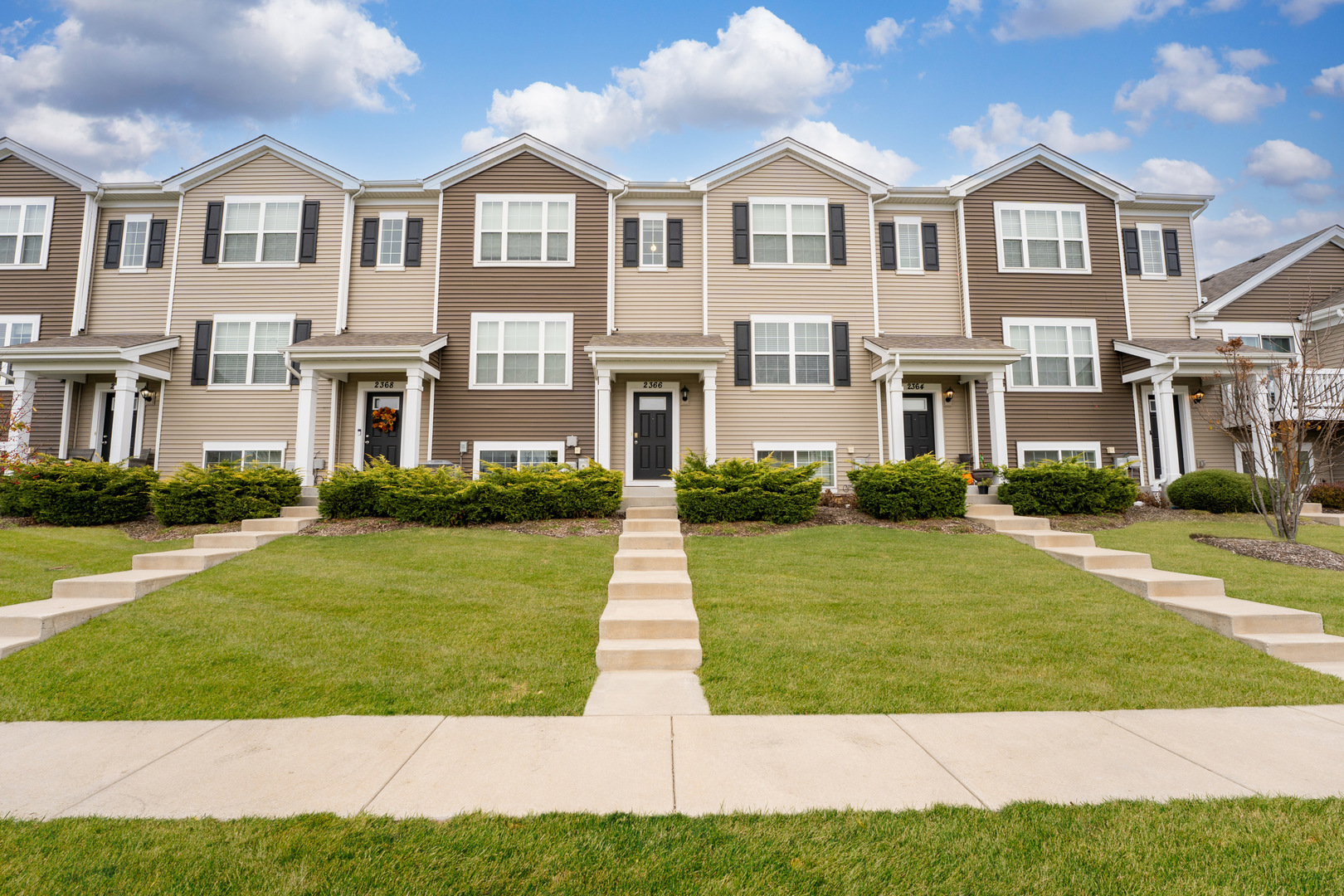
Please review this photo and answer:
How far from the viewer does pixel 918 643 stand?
18.1 feet

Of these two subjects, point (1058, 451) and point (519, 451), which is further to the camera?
point (1058, 451)

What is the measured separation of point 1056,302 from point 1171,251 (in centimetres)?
378

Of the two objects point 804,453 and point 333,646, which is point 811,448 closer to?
point 804,453

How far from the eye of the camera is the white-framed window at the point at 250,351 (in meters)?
15.0

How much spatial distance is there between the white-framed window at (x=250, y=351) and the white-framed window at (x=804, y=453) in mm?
11843

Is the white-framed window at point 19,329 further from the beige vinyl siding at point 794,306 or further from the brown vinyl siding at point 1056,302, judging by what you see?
the brown vinyl siding at point 1056,302

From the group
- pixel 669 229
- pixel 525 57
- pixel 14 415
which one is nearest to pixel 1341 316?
pixel 669 229

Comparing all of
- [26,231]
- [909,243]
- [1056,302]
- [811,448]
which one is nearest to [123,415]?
[26,231]

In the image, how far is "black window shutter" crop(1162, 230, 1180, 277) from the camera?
1630 centimetres

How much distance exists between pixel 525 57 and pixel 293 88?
24.0 feet

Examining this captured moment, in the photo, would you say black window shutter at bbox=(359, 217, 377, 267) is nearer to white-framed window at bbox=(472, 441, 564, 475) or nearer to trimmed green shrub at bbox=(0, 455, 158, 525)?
white-framed window at bbox=(472, 441, 564, 475)

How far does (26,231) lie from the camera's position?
15328mm

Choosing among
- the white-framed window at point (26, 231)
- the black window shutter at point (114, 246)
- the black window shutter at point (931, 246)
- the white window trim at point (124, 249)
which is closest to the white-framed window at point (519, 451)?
the white window trim at point (124, 249)

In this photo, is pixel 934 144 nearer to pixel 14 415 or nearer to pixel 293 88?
pixel 293 88
